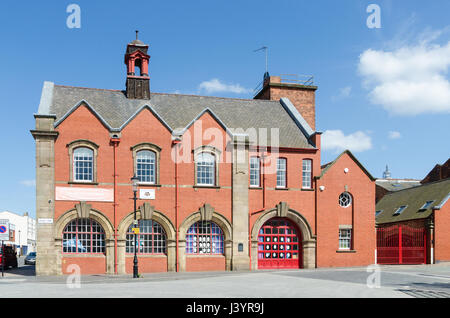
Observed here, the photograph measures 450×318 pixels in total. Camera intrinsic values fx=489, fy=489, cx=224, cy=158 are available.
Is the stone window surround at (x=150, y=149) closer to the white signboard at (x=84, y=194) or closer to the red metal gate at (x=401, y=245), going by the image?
the white signboard at (x=84, y=194)

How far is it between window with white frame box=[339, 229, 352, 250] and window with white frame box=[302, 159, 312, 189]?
13.4ft

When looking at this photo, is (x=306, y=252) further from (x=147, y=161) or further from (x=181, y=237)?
(x=147, y=161)

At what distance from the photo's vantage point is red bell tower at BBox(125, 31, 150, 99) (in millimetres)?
33688

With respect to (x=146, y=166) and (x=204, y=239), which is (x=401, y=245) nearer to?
(x=204, y=239)

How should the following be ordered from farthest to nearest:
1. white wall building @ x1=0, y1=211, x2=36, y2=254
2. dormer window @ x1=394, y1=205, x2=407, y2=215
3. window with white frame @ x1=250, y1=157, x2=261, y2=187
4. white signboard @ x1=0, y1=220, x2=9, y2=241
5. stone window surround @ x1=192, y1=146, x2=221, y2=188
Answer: white wall building @ x1=0, y1=211, x2=36, y2=254, dormer window @ x1=394, y1=205, x2=407, y2=215, window with white frame @ x1=250, y1=157, x2=261, y2=187, stone window surround @ x1=192, y1=146, x2=221, y2=188, white signboard @ x1=0, y1=220, x2=9, y2=241

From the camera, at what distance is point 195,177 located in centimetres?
3142

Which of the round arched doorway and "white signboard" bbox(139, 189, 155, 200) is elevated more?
"white signboard" bbox(139, 189, 155, 200)

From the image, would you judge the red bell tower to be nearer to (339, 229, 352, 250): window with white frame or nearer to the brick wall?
the brick wall

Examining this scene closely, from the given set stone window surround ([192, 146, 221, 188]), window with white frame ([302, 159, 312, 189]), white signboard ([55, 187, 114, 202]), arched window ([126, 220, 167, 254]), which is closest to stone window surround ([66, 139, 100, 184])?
white signboard ([55, 187, 114, 202])

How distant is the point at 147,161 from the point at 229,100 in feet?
29.4

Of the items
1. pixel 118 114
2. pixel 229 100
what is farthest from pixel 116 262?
pixel 229 100

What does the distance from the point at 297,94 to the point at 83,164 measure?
18.1 m

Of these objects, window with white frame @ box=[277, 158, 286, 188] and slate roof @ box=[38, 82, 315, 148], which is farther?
window with white frame @ box=[277, 158, 286, 188]
